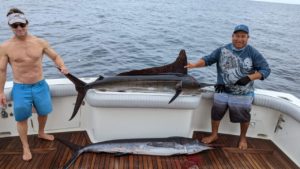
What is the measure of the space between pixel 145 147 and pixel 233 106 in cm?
117

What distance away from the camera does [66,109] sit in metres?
3.83

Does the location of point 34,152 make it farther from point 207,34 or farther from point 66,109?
point 207,34

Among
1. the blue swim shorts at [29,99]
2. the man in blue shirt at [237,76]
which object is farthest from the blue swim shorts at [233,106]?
the blue swim shorts at [29,99]

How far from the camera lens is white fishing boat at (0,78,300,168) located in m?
3.40

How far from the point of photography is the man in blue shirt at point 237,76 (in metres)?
3.49

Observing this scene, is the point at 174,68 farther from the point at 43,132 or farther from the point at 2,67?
the point at 2,67

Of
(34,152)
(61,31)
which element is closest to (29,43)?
(34,152)

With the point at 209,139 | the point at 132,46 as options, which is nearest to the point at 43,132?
the point at 209,139

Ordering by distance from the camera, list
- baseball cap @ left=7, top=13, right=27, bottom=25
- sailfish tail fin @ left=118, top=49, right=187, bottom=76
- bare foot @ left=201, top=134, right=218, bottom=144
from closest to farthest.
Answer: baseball cap @ left=7, top=13, right=27, bottom=25
sailfish tail fin @ left=118, top=49, right=187, bottom=76
bare foot @ left=201, top=134, right=218, bottom=144

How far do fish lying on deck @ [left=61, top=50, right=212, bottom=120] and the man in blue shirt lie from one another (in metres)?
0.16

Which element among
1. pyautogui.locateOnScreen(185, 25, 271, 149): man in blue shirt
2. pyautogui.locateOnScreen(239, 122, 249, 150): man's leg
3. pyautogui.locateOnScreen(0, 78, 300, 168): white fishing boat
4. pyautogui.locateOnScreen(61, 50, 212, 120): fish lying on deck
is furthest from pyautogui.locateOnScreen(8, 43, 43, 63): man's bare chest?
pyautogui.locateOnScreen(239, 122, 249, 150): man's leg

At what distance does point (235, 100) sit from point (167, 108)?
837 mm

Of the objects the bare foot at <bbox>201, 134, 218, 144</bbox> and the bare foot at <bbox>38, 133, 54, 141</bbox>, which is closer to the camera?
the bare foot at <bbox>38, 133, 54, 141</bbox>

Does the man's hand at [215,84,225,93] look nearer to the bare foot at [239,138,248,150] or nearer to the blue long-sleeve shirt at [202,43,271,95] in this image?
the blue long-sleeve shirt at [202,43,271,95]
